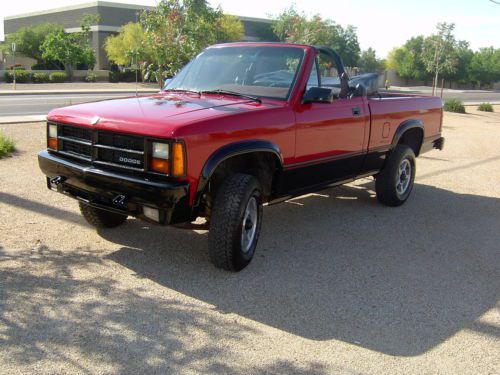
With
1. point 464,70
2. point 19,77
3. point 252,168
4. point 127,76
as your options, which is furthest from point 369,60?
point 252,168

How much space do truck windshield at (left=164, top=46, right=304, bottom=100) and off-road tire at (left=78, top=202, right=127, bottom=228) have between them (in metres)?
1.47

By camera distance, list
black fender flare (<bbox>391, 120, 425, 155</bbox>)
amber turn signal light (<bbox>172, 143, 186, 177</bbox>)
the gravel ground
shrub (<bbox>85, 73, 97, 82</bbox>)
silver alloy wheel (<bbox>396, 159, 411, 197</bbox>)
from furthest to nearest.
→ shrub (<bbox>85, 73, 97, 82</bbox>), silver alloy wheel (<bbox>396, 159, 411, 197</bbox>), black fender flare (<bbox>391, 120, 425, 155</bbox>), amber turn signal light (<bbox>172, 143, 186, 177</bbox>), the gravel ground

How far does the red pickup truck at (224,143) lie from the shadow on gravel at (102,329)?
637mm

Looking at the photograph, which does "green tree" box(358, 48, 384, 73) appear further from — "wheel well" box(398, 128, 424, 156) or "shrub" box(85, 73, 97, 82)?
"wheel well" box(398, 128, 424, 156)

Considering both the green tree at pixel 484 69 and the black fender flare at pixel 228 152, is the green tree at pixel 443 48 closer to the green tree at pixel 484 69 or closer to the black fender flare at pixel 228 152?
the black fender flare at pixel 228 152

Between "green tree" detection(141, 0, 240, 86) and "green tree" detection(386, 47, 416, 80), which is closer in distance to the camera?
"green tree" detection(141, 0, 240, 86)

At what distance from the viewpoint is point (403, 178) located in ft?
24.3

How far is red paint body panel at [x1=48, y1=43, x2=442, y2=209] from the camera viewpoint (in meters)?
4.19

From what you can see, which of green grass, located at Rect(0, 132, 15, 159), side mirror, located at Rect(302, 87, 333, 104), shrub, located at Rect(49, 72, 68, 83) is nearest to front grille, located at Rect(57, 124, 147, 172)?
side mirror, located at Rect(302, 87, 333, 104)

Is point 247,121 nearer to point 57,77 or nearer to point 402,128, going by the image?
point 402,128

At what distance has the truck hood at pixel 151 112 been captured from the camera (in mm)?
4191

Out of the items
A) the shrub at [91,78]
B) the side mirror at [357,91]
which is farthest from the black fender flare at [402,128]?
the shrub at [91,78]

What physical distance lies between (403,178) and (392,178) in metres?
0.43

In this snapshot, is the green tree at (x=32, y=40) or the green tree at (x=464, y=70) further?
the green tree at (x=464, y=70)
